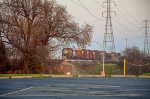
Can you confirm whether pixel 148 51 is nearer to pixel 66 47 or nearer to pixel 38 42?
pixel 66 47

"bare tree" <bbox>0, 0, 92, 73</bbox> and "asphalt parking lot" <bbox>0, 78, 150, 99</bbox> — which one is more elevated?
"bare tree" <bbox>0, 0, 92, 73</bbox>

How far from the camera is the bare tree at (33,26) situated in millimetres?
48031

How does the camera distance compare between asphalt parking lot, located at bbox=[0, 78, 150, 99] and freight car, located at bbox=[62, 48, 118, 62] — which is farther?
freight car, located at bbox=[62, 48, 118, 62]

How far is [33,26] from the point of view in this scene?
48906 mm

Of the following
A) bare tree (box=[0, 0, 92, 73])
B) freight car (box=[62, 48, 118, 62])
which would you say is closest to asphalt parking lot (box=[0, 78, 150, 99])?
bare tree (box=[0, 0, 92, 73])

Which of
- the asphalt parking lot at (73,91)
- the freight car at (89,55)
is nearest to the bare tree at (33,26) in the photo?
the freight car at (89,55)

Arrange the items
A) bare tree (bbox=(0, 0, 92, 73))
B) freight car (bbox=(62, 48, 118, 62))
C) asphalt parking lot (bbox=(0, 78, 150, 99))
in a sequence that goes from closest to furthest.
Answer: asphalt parking lot (bbox=(0, 78, 150, 99)) < bare tree (bbox=(0, 0, 92, 73)) < freight car (bbox=(62, 48, 118, 62))

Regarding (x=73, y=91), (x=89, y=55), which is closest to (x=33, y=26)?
(x=73, y=91)

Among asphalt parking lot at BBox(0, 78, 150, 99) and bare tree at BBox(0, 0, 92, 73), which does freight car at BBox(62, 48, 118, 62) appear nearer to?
bare tree at BBox(0, 0, 92, 73)

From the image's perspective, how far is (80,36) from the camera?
52.5m

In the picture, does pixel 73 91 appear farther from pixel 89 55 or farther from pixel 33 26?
pixel 89 55

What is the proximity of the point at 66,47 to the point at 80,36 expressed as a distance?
8.24 feet

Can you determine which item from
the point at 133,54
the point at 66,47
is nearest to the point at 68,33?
A: the point at 66,47

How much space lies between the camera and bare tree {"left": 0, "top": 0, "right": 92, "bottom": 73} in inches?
1891
